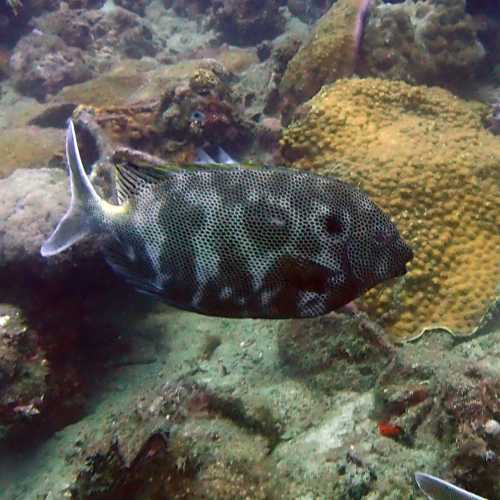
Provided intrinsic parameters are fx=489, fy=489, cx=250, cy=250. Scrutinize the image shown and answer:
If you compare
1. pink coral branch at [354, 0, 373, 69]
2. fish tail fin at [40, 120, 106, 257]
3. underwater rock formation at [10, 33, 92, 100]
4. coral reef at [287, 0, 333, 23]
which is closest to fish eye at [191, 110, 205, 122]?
pink coral branch at [354, 0, 373, 69]

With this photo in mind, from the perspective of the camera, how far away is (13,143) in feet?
24.7

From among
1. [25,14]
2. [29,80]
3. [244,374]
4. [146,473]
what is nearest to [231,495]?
[146,473]

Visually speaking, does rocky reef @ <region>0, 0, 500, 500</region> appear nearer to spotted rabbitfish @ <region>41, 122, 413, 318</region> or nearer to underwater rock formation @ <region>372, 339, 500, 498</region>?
underwater rock formation @ <region>372, 339, 500, 498</region>

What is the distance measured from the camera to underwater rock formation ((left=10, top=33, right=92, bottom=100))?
36.4 ft


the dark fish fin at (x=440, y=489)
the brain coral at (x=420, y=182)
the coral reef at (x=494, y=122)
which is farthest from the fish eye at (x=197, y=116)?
the dark fish fin at (x=440, y=489)

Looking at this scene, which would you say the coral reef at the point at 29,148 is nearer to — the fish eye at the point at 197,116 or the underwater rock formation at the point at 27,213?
the fish eye at the point at 197,116

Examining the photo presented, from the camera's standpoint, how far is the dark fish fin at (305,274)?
1.96m

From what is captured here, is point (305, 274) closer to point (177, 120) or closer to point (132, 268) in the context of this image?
point (132, 268)

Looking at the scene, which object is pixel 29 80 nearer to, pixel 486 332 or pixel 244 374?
pixel 244 374

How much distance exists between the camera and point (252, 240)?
200 centimetres

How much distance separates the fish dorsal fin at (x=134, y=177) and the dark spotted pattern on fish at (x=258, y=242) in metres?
0.01

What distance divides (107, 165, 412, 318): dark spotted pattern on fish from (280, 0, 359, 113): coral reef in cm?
480

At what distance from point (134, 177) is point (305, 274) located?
90 centimetres

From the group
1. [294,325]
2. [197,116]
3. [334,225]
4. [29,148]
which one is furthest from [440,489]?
[29,148]
